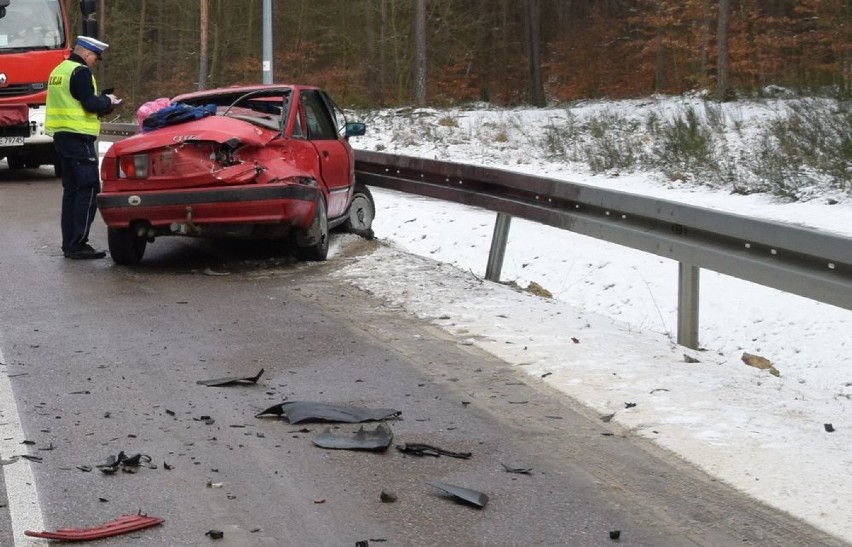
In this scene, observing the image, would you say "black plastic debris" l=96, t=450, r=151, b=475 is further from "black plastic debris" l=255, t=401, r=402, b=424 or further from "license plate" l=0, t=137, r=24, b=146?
"license plate" l=0, t=137, r=24, b=146

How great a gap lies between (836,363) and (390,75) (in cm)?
4178

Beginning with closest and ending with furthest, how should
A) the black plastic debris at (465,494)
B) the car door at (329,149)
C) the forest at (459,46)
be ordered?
the black plastic debris at (465,494) → the car door at (329,149) → the forest at (459,46)

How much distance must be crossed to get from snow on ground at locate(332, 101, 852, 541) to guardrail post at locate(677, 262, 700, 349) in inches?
5.6

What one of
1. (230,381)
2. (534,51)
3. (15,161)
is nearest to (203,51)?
(534,51)

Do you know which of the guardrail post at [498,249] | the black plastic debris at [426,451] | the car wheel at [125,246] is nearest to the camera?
the black plastic debris at [426,451]

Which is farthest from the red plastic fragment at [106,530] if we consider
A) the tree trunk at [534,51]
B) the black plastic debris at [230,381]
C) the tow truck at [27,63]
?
the tree trunk at [534,51]

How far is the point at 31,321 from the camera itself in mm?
8211

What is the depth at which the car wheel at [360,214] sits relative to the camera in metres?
12.5

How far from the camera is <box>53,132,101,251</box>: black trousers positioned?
11000 millimetres

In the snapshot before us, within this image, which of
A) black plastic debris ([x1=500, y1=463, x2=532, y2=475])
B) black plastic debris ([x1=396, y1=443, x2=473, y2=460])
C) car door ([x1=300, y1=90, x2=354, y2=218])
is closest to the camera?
black plastic debris ([x1=500, y1=463, x2=532, y2=475])

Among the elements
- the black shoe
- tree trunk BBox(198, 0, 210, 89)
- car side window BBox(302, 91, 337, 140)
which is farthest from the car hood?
tree trunk BBox(198, 0, 210, 89)

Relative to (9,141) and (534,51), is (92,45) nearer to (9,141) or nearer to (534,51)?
(9,141)

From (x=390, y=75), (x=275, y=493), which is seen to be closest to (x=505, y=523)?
(x=275, y=493)

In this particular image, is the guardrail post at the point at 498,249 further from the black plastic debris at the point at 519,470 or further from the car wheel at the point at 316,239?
the black plastic debris at the point at 519,470
